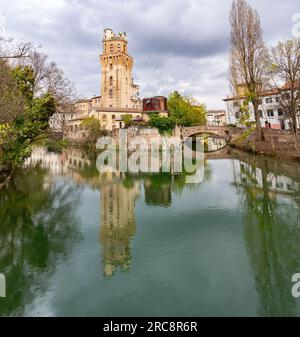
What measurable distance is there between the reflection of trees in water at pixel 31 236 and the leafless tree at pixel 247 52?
26600 mm

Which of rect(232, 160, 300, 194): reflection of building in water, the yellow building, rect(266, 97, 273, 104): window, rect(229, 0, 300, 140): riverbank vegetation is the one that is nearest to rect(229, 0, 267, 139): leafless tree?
rect(229, 0, 300, 140): riverbank vegetation

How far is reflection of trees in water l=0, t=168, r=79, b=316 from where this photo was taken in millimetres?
8555

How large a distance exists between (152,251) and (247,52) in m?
33.8

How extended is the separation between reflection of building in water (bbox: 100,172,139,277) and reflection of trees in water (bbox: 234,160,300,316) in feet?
14.6

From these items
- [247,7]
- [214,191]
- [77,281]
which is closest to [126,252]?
[77,281]

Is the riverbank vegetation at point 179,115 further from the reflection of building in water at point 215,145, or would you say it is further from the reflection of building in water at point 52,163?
the reflection of building in water at point 52,163

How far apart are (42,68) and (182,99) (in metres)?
49.1

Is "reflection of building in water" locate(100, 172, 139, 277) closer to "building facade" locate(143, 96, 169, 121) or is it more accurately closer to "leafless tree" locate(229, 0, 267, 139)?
"leafless tree" locate(229, 0, 267, 139)

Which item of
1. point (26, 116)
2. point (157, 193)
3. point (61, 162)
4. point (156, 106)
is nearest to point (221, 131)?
point (156, 106)

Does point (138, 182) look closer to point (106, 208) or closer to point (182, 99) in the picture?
point (106, 208)

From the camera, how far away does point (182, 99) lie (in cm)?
6962

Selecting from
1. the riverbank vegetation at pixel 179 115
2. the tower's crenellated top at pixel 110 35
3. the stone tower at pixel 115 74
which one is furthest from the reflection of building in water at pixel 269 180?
the tower's crenellated top at pixel 110 35

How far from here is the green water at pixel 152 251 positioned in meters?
7.51

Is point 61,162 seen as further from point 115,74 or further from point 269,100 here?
point 115,74
